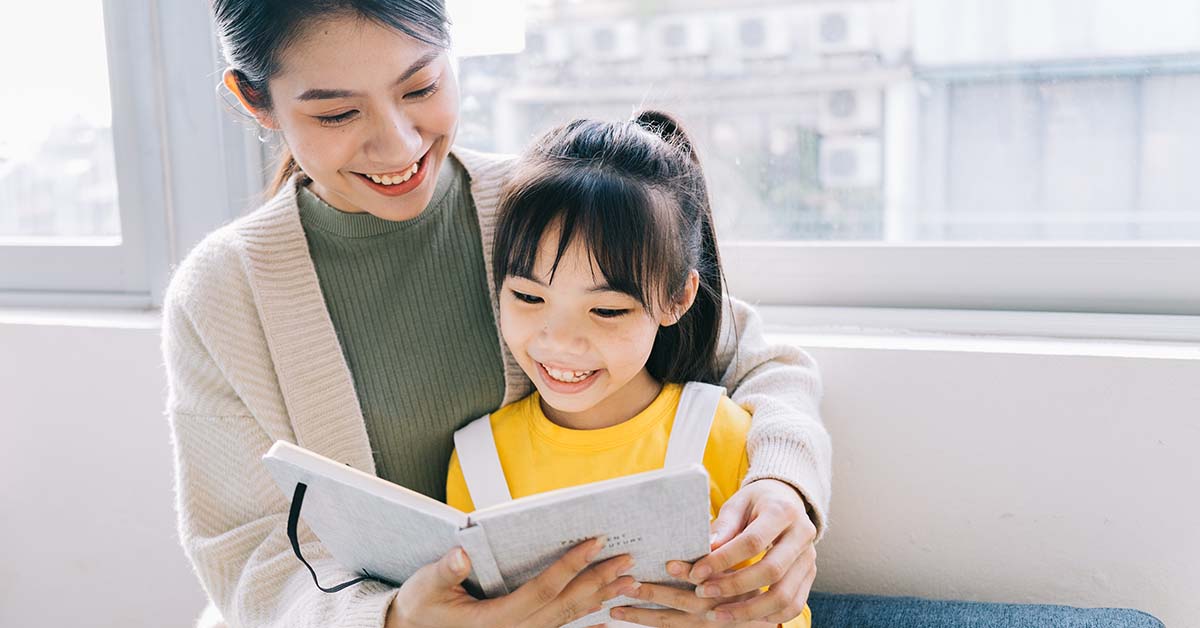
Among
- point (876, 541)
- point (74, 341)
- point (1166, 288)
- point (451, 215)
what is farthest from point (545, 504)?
point (74, 341)

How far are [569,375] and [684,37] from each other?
743 millimetres

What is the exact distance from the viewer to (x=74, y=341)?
1.69 metres

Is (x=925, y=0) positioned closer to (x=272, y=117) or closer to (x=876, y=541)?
(x=876, y=541)

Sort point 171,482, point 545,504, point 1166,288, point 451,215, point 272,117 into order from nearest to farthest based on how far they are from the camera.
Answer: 1. point 545,504
2. point 272,117
3. point 451,215
4. point 1166,288
5. point 171,482

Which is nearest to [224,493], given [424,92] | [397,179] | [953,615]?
[397,179]

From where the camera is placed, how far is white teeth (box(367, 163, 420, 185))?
116 centimetres

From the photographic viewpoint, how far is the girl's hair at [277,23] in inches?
42.1

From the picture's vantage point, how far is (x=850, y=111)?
1571 millimetres

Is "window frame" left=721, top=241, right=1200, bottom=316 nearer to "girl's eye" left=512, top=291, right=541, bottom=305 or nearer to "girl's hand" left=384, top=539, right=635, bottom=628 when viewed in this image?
"girl's eye" left=512, top=291, right=541, bottom=305

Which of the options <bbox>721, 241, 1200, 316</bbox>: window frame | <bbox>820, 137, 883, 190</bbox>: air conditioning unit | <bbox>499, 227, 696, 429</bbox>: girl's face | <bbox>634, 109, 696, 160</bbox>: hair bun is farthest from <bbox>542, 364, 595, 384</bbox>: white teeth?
<bbox>820, 137, 883, 190</bbox>: air conditioning unit

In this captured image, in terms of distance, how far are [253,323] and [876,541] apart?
2.94 ft

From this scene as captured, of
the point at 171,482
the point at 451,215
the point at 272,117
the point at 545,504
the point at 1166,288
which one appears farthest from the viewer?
the point at 171,482

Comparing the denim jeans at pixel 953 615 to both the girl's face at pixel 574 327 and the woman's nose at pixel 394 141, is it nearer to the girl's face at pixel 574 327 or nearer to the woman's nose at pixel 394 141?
the girl's face at pixel 574 327

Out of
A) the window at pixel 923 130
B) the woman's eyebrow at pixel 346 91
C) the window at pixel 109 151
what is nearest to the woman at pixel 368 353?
the woman's eyebrow at pixel 346 91
